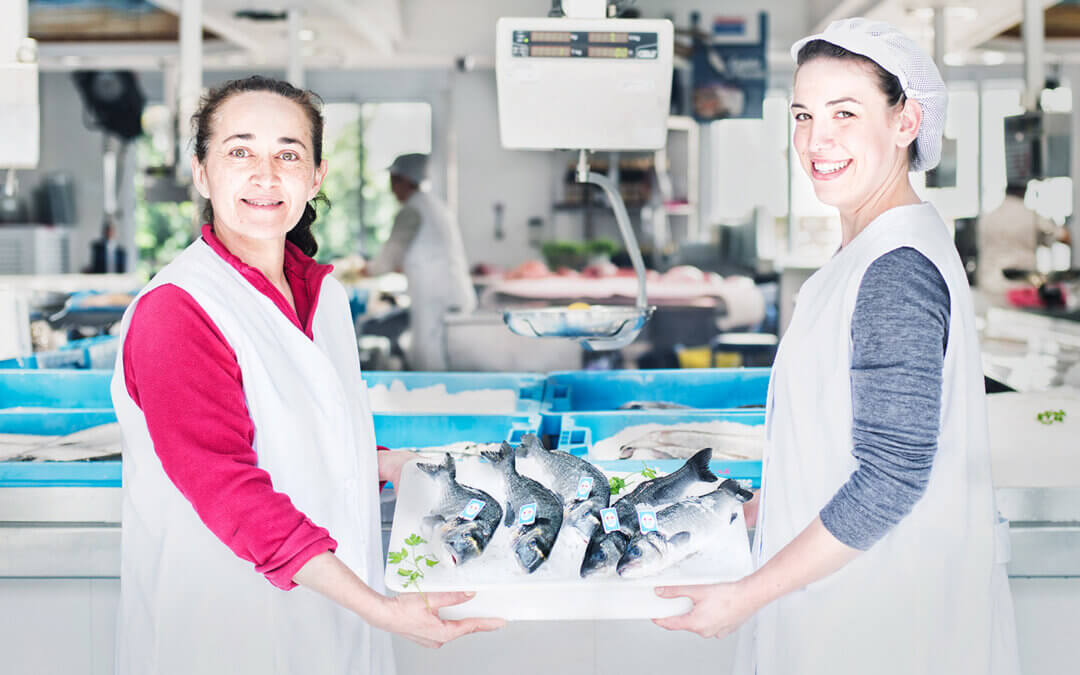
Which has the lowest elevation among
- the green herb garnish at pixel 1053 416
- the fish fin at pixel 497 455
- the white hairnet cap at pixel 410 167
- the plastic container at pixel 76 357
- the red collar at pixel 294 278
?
the green herb garnish at pixel 1053 416

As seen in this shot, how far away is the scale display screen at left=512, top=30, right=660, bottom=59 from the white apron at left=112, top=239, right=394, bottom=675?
42.9 inches

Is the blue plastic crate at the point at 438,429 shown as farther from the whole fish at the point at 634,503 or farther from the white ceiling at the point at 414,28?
the white ceiling at the point at 414,28

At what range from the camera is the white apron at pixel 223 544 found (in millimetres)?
1364

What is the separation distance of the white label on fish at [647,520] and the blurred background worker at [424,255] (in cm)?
423

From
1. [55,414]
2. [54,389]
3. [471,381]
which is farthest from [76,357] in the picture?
[471,381]

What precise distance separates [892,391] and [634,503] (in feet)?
1.50

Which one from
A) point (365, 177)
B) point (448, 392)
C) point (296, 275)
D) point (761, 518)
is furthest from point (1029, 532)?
point (365, 177)

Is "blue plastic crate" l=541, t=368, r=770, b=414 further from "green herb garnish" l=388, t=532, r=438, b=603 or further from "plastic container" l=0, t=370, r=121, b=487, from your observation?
"green herb garnish" l=388, t=532, r=438, b=603

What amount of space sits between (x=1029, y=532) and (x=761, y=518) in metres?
0.64

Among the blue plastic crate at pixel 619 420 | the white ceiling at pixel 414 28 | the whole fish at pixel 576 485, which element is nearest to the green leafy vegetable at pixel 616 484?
the whole fish at pixel 576 485

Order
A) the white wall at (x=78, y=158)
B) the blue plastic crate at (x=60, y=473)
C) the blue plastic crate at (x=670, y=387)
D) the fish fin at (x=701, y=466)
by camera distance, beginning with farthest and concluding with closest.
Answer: the white wall at (x=78, y=158) < the blue plastic crate at (x=670, y=387) < the blue plastic crate at (x=60, y=473) < the fish fin at (x=701, y=466)

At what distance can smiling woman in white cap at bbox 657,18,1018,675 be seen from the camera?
1.22 meters

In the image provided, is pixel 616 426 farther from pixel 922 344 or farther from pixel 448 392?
pixel 922 344

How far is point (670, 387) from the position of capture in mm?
3006
